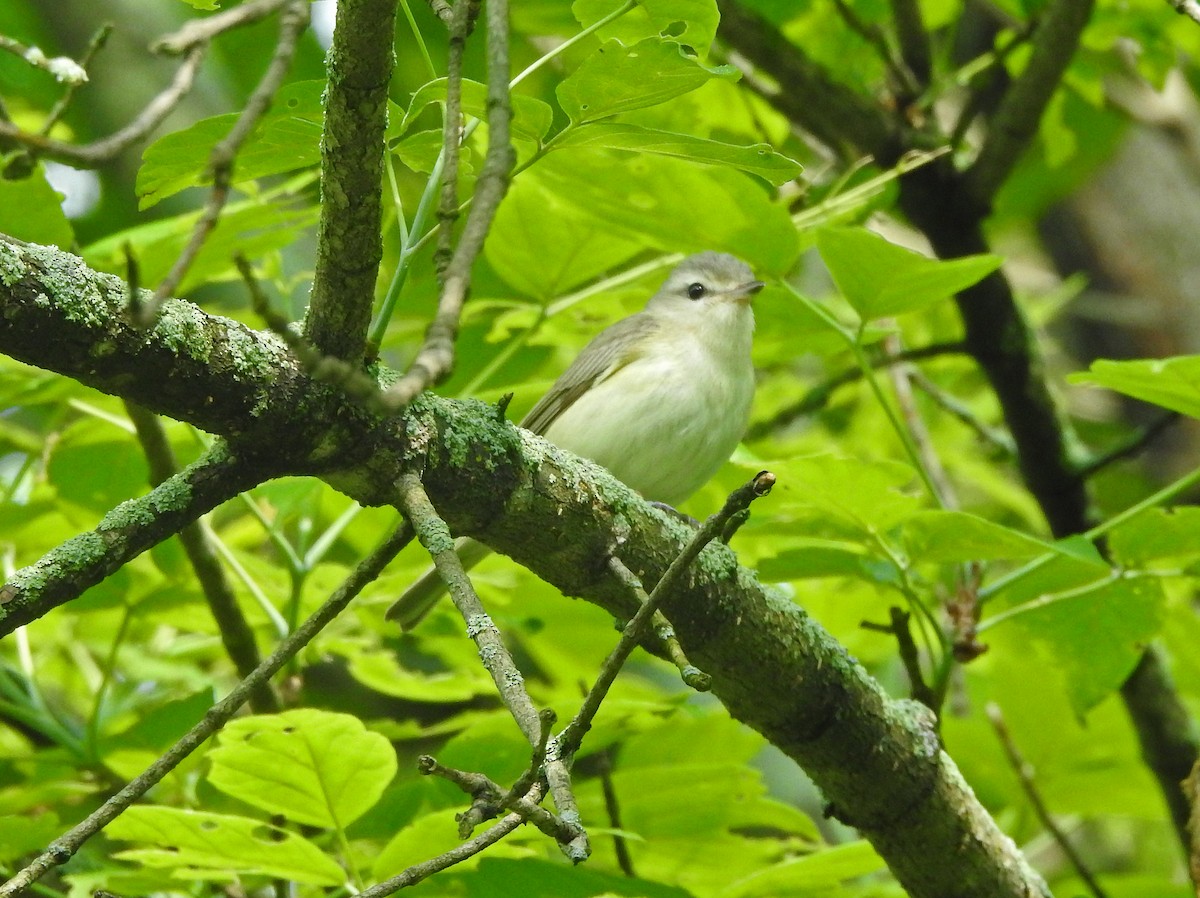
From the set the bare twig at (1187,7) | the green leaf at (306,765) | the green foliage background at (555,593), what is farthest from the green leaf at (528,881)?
the bare twig at (1187,7)

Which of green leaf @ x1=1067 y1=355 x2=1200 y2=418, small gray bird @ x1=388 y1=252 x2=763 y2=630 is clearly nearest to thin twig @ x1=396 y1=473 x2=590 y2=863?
green leaf @ x1=1067 y1=355 x2=1200 y2=418

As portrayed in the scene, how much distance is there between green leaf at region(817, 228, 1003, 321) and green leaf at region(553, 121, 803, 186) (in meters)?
0.59

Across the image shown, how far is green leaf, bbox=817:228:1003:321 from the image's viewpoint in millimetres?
2434

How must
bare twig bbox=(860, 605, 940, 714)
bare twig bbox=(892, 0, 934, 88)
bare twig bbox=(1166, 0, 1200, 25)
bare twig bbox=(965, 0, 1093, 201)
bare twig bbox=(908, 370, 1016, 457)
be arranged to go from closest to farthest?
1. bare twig bbox=(1166, 0, 1200, 25)
2. bare twig bbox=(860, 605, 940, 714)
3. bare twig bbox=(965, 0, 1093, 201)
4. bare twig bbox=(892, 0, 934, 88)
5. bare twig bbox=(908, 370, 1016, 457)

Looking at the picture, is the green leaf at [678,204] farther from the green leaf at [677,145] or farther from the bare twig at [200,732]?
the bare twig at [200,732]

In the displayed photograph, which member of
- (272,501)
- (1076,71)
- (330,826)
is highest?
(1076,71)

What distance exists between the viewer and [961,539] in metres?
2.38

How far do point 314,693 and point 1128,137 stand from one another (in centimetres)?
482

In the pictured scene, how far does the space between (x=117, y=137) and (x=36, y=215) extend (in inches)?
57.4

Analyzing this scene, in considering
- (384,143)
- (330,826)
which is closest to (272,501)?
(330,826)

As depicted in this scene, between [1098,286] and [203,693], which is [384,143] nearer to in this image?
[203,693]

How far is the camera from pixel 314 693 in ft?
13.9

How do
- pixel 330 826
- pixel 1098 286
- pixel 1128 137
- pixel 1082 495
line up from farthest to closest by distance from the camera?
1. pixel 1098 286
2. pixel 1128 137
3. pixel 1082 495
4. pixel 330 826

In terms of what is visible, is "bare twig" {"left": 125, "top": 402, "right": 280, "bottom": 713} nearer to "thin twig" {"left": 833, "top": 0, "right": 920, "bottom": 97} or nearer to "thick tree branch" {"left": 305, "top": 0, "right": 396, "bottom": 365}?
"thick tree branch" {"left": 305, "top": 0, "right": 396, "bottom": 365}
